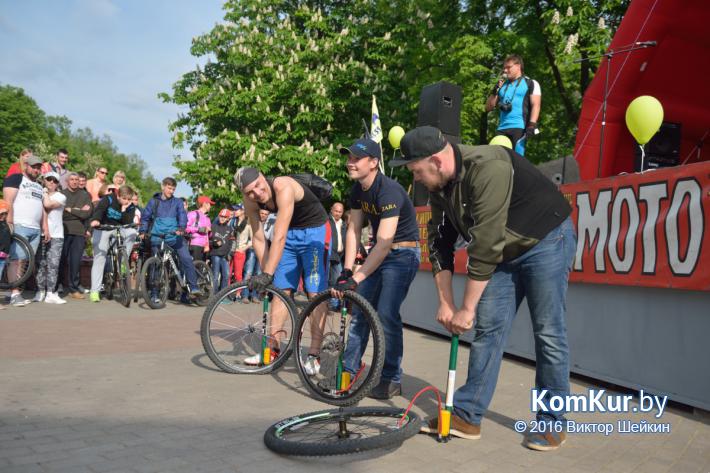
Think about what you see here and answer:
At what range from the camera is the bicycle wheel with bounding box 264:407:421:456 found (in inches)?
118

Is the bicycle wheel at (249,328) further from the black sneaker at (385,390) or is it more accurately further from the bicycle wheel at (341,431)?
the bicycle wheel at (341,431)

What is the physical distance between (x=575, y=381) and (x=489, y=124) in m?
14.4

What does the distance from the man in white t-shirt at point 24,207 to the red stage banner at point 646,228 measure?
7.99 meters

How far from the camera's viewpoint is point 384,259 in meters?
4.51

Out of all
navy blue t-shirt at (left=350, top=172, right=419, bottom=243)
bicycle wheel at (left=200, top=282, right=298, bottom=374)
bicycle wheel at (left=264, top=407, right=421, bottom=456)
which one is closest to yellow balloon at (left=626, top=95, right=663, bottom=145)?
navy blue t-shirt at (left=350, top=172, right=419, bottom=243)

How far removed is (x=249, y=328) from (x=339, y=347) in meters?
1.44

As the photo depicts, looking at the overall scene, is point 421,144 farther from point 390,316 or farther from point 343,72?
point 343,72

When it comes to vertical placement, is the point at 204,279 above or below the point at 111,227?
below

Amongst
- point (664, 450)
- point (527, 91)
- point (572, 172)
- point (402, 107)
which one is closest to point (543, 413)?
point (664, 450)

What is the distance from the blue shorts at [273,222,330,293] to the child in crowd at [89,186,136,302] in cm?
570

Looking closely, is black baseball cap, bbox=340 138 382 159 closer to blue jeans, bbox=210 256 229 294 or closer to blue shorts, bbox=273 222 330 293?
blue shorts, bbox=273 222 330 293

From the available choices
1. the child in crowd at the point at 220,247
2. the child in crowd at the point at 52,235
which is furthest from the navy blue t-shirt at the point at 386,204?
the child in crowd at the point at 220,247

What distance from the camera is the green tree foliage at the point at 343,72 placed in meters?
15.9

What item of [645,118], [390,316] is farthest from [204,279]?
[645,118]
